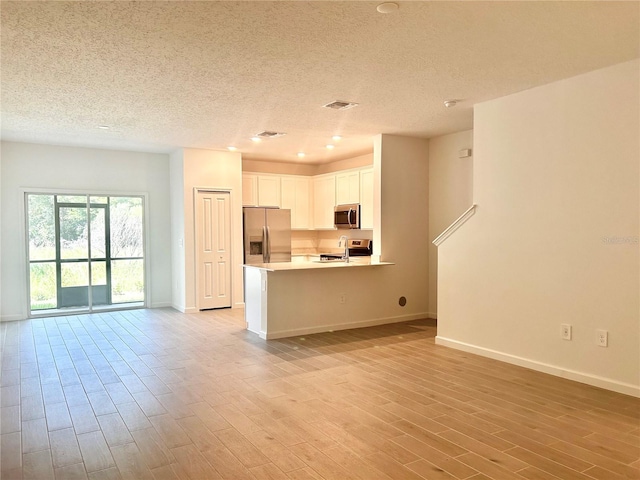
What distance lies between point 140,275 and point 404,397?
569 centimetres

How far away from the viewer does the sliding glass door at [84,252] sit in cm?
709

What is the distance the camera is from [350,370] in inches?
170

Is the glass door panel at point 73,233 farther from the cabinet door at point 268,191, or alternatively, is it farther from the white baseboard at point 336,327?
the white baseboard at point 336,327

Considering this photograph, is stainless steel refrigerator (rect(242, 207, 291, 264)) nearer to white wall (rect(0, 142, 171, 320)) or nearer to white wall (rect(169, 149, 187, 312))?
white wall (rect(169, 149, 187, 312))

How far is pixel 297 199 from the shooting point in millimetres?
8844

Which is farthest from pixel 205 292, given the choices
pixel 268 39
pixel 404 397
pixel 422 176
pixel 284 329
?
pixel 268 39

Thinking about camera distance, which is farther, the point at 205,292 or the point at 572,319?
the point at 205,292

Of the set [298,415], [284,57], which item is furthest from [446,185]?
[298,415]

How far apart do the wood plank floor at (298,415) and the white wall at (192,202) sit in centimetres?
231

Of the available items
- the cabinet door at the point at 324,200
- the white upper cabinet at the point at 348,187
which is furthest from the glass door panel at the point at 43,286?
the white upper cabinet at the point at 348,187

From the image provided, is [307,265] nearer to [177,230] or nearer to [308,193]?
A: [177,230]

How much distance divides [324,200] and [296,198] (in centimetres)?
57

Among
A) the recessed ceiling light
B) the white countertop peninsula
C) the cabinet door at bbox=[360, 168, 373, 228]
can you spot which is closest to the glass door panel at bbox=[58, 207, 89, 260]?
the white countertop peninsula

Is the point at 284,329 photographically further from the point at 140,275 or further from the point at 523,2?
the point at 523,2
